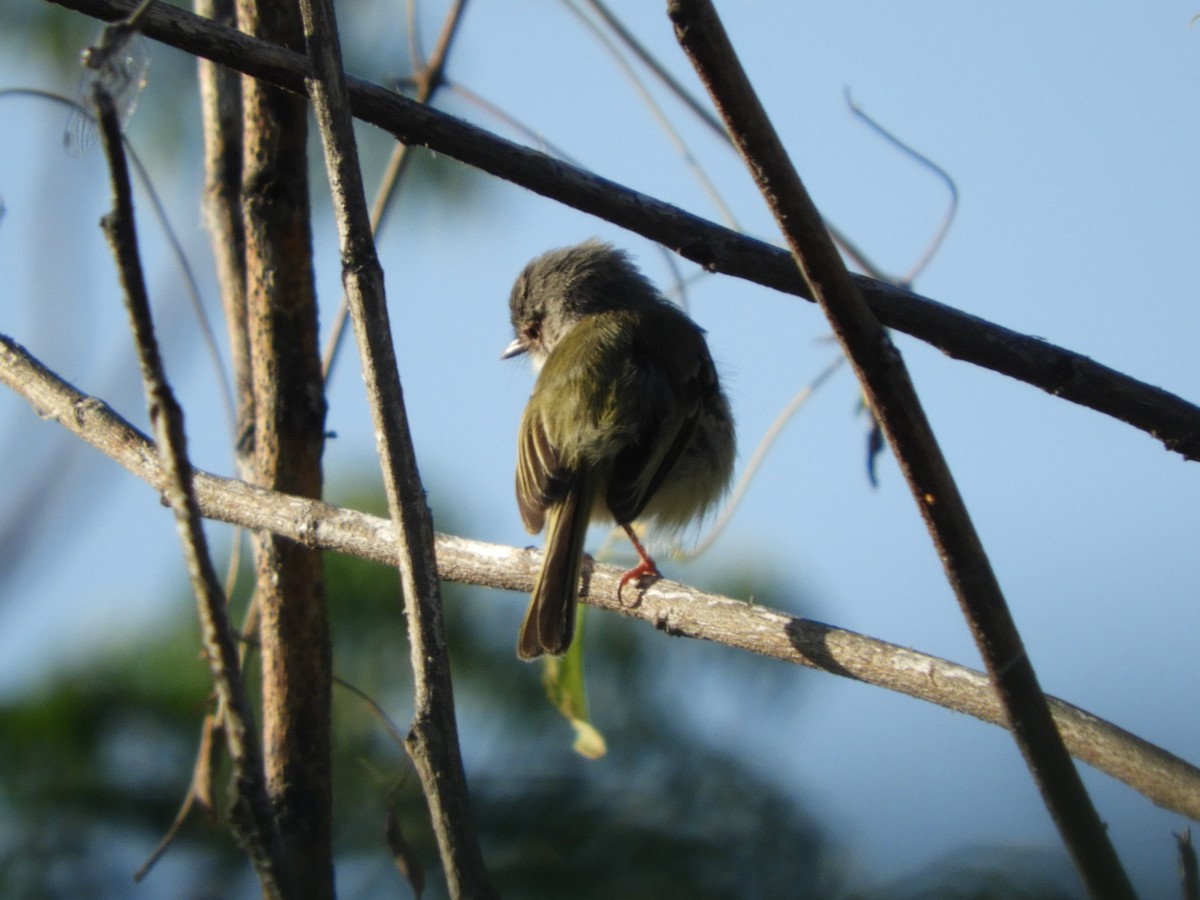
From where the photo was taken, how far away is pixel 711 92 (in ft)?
5.18

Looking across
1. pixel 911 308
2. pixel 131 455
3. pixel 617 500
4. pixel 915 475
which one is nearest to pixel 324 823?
pixel 131 455

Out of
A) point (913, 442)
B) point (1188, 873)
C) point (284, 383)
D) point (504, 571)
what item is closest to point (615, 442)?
point (504, 571)

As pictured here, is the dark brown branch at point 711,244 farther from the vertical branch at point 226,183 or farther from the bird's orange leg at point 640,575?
the vertical branch at point 226,183

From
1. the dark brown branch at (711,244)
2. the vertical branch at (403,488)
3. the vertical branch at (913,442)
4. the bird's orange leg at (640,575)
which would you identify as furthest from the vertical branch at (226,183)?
the vertical branch at (913,442)

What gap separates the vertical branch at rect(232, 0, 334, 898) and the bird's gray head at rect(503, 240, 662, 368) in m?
2.50

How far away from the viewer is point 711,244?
2299 mm

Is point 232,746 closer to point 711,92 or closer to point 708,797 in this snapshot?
point 711,92

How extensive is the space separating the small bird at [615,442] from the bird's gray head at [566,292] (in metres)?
0.12

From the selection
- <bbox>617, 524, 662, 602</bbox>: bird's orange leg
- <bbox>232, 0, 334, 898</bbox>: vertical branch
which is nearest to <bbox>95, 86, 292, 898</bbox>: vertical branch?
<bbox>232, 0, 334, 898</bbox>: vertical branch

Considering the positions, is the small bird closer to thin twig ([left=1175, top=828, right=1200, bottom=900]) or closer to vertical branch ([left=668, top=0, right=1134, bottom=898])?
vertical branch ([left=668, top=0, right=1134, bottom=898])

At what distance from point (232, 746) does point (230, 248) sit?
3.09 m

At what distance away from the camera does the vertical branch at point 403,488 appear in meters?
1.29

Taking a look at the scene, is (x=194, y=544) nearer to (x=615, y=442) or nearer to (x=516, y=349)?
(x=615, y=442)

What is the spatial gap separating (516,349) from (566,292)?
0.46 metres
